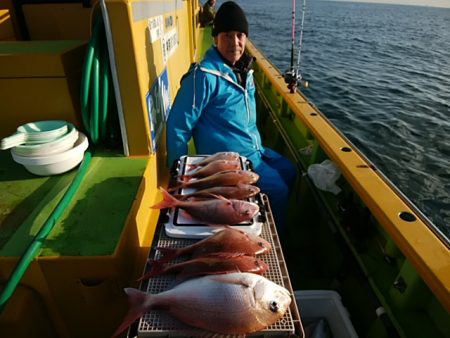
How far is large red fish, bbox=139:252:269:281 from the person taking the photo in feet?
4.95

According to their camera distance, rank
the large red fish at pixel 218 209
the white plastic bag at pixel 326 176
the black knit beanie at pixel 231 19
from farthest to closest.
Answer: the white plastic bag at pixel 326 176 < the black knit beanie at pixel 231 19 < the large red fish at pixel 218 209

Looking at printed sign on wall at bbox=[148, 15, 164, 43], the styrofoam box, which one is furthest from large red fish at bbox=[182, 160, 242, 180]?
printed sign on wall at bbox=[148, 15, 164, 43]

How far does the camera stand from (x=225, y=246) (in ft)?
5.30

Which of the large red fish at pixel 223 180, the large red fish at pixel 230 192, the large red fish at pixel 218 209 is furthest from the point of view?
the large red fish at pixel 223 180

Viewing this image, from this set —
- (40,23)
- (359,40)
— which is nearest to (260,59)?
(40,23)

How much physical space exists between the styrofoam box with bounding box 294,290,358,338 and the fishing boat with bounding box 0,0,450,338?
0.09m

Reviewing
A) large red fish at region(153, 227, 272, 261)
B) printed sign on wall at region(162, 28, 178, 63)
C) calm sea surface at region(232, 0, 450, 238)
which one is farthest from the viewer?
calm sea surface at region(232, 0, 450, 238)

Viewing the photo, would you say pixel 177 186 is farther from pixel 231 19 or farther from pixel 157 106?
pixel 231 19

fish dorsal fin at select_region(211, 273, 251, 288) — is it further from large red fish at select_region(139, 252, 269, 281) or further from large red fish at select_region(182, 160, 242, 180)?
large red fish at select_region(182, 160, 242, 180)

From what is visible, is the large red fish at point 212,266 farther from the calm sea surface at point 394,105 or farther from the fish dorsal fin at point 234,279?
the calm sea surface at point 394,105

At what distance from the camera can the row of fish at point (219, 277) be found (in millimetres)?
1316

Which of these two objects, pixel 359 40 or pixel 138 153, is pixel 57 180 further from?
pixel 359 40

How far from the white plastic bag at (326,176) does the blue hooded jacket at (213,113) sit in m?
0.58

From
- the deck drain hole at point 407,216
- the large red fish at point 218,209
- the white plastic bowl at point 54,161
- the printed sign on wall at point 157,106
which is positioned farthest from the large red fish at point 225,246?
the printed sign on wall at point 157,106
